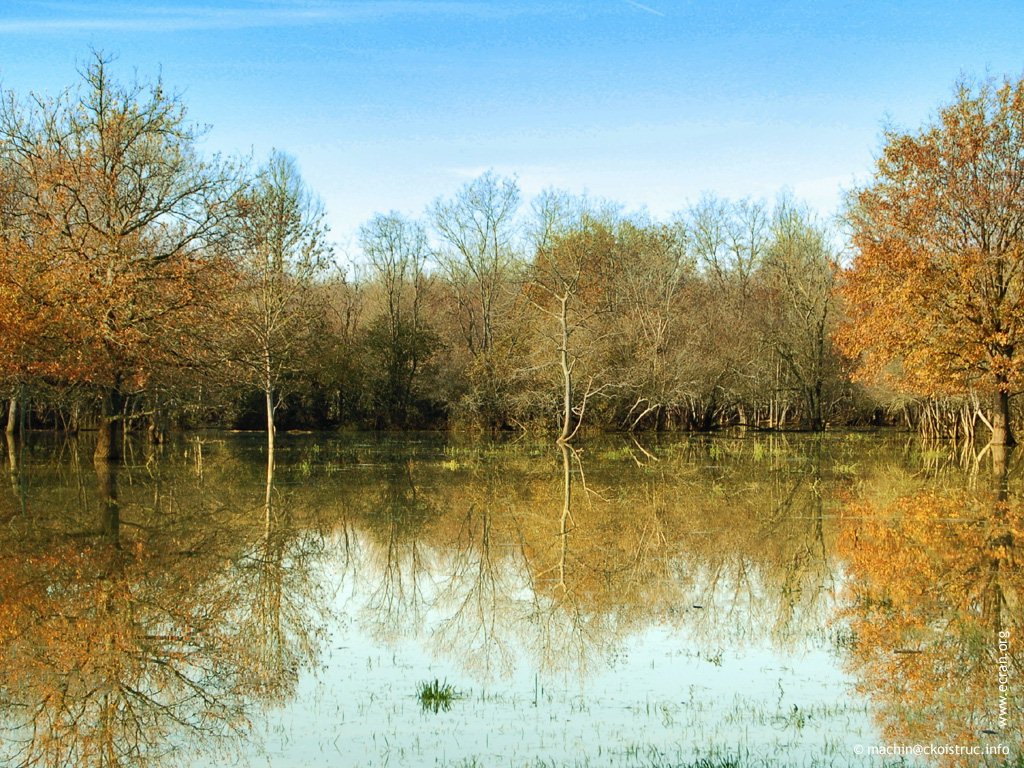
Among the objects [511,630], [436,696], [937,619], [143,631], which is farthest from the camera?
[511,630]

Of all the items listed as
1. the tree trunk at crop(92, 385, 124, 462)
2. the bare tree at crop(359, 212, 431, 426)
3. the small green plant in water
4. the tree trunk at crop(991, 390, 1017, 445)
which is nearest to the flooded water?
the small green plant in water

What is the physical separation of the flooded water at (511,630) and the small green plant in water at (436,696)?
2 cm

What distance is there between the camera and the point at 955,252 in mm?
26312

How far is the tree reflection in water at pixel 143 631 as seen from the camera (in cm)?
590

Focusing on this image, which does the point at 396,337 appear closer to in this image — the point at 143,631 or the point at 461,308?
the point at 461,308

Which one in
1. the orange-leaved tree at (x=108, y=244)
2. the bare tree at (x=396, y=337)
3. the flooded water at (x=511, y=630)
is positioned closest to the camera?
the flooded water at (x=511, y=630)

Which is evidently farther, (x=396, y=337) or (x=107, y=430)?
(x=396, y=337)

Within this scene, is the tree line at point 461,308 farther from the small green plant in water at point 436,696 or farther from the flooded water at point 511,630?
the small green plant in water at point 436,696

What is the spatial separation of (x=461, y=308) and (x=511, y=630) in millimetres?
49962

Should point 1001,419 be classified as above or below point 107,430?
above

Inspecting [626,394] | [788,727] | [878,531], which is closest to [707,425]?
[626,394]

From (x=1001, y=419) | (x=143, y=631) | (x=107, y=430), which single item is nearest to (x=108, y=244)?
(x=107, y=430)

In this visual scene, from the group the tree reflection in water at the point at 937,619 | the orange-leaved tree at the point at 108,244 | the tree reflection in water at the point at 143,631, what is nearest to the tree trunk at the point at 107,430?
the orange-leaved tree at the point at 108,244

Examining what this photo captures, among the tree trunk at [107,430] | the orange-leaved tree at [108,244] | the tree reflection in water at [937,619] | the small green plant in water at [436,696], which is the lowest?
the small green plant in water at [436,696]
